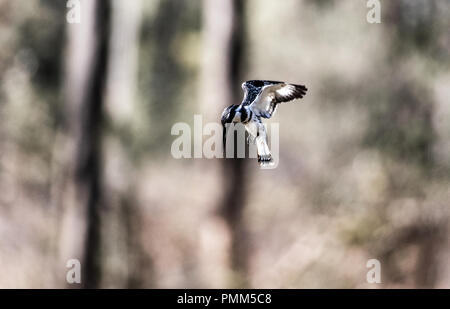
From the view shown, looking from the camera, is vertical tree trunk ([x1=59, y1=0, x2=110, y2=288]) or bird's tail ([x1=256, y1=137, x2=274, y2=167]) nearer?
bird's tail ([x1=256, y1=137, x2=274, y2=167])

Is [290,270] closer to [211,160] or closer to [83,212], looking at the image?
[211,160]

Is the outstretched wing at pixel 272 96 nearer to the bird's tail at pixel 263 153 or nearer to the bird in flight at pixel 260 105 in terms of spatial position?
the bird in flight at pixel 260 105

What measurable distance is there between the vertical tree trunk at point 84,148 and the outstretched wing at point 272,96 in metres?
2.49

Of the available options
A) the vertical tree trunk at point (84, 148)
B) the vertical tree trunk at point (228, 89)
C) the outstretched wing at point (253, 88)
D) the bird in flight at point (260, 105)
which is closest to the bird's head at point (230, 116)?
the bird in flight at point (260, 105)

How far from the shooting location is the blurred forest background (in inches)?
180

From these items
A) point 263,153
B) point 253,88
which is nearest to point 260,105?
point 253,88

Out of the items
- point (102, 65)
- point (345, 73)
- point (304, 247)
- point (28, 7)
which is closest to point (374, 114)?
point (345, 73)

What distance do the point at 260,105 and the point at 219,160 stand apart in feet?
6.77

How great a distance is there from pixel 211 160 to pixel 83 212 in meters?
1.22

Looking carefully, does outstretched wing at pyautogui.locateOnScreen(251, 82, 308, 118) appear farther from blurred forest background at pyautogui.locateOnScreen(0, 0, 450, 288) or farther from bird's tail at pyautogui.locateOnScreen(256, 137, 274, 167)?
blurred forest background at pyautogui.locateOnScreen(0, 0, 450, 288)

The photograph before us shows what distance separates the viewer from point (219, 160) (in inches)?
178

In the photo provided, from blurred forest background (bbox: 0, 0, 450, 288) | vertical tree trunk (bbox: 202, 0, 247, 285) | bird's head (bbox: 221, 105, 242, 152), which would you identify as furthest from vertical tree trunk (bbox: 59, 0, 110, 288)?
bird's head (bbox: 221, 105, 242, 152)

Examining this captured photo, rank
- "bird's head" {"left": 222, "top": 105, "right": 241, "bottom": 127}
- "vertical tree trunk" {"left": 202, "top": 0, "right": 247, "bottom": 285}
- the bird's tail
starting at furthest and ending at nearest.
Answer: "vertical tree trunk" {"left": 202, "top": 0, "right": 247, "bottom": 285} → the bird's tail → "bird's head" {"left": 222, "top": 105, "right": 241, "bottom": 127}

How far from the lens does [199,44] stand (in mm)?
5387
